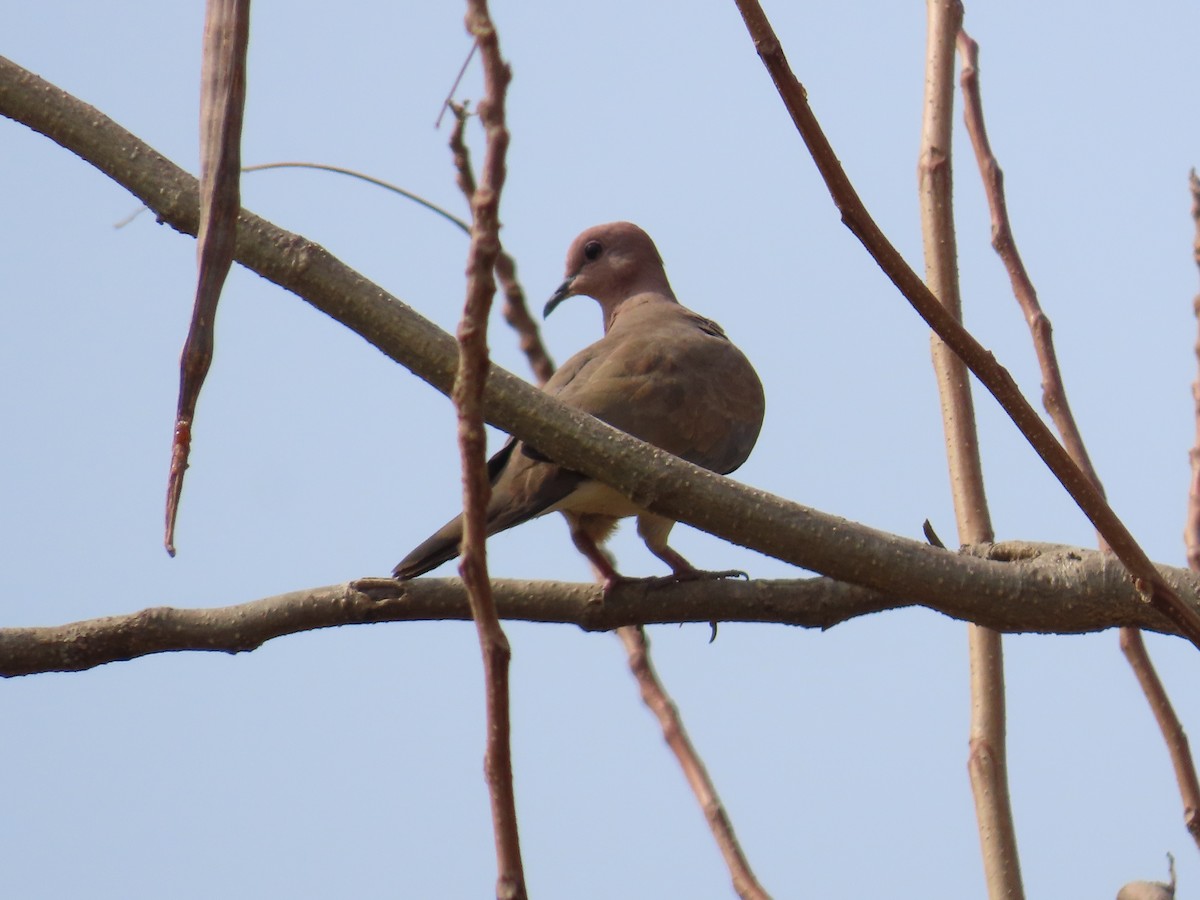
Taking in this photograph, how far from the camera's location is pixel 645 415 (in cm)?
342

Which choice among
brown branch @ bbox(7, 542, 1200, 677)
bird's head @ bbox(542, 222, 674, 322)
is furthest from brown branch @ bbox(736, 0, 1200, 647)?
bird's head @ bbox(542, 222, 674, 322)

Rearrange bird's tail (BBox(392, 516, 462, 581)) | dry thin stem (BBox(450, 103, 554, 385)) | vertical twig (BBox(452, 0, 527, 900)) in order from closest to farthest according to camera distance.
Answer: vertical twig (BBox(452, 0, 527, 900)), bird's tail (BBox(392, 516, 462, 581)), dry thin stem (BBox(450, 103, 554, 385))

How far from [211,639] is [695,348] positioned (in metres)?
1.81

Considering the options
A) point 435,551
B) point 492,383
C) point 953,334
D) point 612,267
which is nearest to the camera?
point 953,334

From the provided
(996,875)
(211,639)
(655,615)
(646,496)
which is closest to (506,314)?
(655,615)

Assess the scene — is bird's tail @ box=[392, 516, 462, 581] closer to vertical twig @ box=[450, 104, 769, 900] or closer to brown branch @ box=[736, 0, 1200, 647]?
vertical twig @ box=[450, 104, 769, 900]

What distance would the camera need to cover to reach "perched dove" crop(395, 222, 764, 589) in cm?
317

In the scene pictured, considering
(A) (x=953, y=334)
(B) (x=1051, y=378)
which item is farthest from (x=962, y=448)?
(A) (x=953, y=334)

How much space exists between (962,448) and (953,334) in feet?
4.17

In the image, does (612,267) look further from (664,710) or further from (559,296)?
(664,710)

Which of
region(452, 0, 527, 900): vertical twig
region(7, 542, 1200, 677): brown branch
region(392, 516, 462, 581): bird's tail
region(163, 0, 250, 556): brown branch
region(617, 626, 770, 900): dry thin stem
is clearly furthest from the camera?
region(392, 516, 462, 581): bird's tail

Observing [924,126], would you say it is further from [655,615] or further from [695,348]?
[695,348]

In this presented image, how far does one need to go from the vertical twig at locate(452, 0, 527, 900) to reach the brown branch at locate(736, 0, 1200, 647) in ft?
1.32

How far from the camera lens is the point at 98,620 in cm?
224
